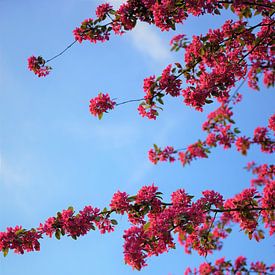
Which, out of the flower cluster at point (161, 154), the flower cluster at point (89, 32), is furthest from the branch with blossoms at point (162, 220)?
the flower cluster at point (89, 32)

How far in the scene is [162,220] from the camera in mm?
5820

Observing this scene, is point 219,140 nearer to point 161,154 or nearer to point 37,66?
point 161,154

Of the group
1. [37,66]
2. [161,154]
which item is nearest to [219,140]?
[161,154]

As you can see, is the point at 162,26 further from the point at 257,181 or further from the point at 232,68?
the point at 257,181

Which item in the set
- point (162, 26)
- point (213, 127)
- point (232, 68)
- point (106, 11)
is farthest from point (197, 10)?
point (213, 127)

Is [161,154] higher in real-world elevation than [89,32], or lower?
lower

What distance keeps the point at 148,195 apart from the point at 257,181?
6.05 feet

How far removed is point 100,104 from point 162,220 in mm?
2458

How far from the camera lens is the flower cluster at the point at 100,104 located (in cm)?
711

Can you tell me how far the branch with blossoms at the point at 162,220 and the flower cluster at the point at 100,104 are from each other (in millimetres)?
1687

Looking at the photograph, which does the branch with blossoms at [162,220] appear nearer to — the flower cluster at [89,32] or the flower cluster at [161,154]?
Result: the flower cluster at [161,154]

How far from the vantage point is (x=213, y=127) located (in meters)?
5.82

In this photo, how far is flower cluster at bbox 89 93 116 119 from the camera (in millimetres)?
7105

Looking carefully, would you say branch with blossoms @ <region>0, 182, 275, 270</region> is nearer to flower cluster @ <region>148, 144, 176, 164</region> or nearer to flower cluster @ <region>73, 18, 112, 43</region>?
flower cluster @ <region>148, 144, 176, 164</region>
